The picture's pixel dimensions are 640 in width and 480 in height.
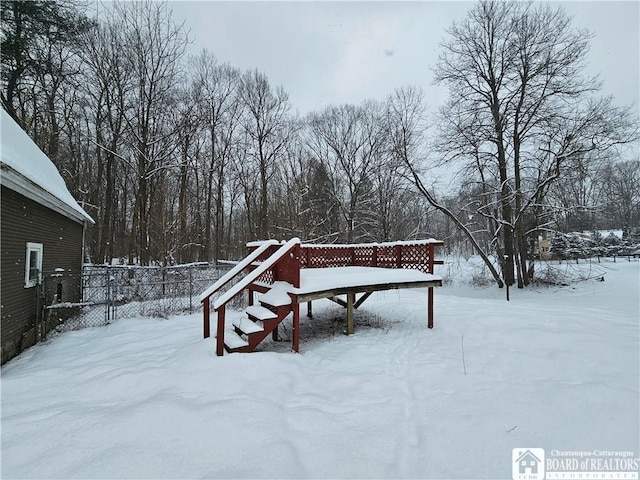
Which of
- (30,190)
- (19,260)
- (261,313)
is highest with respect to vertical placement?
(30,190)

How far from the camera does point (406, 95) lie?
53.3 feet

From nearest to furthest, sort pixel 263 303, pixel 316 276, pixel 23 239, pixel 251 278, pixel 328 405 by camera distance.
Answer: pixel 328 405, pixel 251 278, pixel 263 303, pixel 316 276, pixel 23 239

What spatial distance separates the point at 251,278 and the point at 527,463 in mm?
3520

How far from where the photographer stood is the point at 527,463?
230cm

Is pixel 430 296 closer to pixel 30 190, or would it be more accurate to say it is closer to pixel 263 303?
pixel 263 303

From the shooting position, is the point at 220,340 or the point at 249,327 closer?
the point at 220,340

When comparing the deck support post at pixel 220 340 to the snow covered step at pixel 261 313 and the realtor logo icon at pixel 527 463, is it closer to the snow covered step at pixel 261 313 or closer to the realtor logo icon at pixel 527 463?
the snow covered step at pixel 261 313

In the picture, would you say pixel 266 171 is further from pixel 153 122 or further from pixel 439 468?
pixel 439 468

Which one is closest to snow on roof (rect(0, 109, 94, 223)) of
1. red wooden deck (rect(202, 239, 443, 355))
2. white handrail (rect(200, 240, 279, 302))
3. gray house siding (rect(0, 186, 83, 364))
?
gray house siding (rect(0, 186, 83, 364))

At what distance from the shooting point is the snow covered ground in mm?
2227

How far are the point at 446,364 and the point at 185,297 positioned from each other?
8.59 metres

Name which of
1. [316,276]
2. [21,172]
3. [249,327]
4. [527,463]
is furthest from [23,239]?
[527,463]

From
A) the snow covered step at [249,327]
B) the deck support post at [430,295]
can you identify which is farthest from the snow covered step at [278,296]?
the deck support post at [430,295]

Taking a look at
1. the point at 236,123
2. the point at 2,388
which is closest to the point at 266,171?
the point at 236,123
